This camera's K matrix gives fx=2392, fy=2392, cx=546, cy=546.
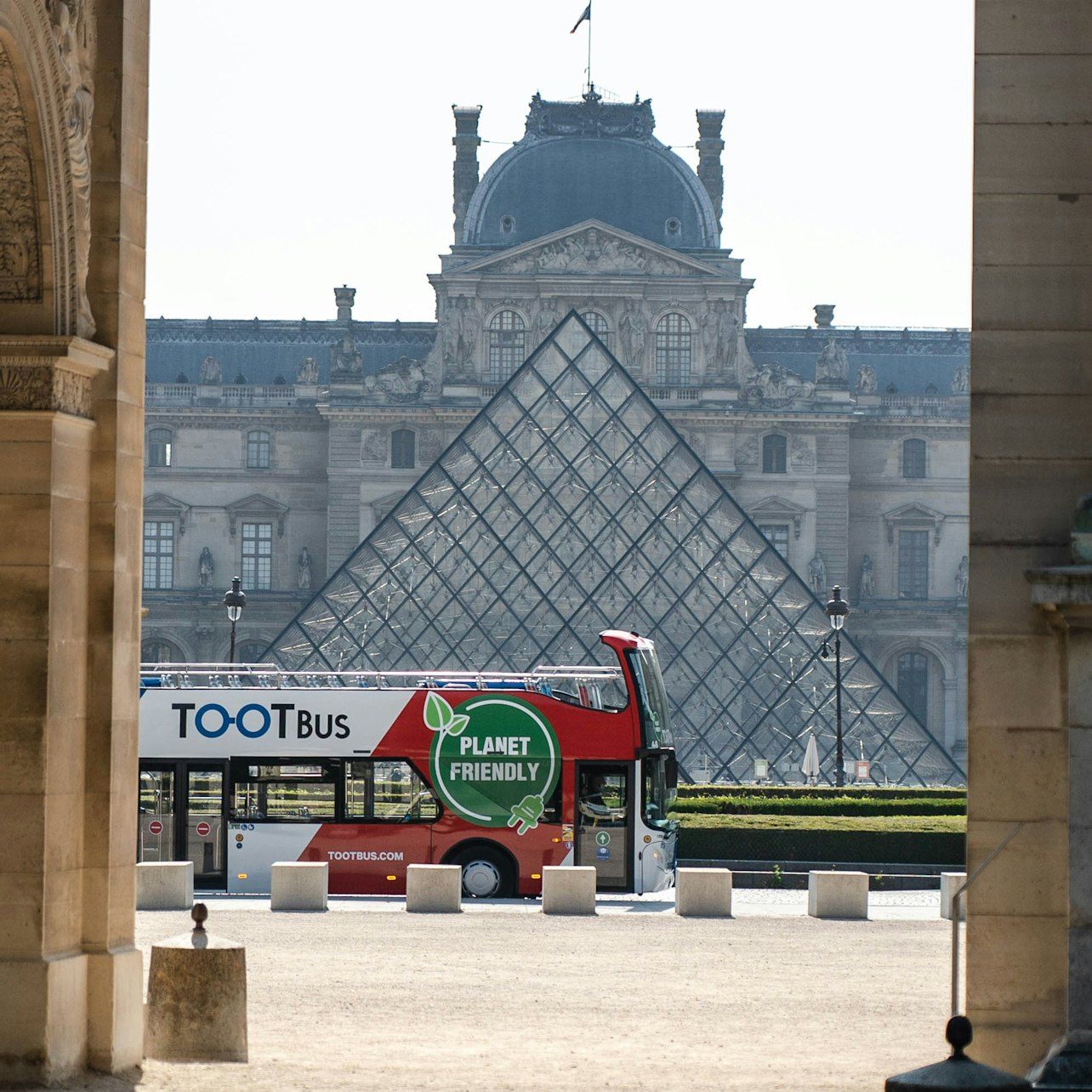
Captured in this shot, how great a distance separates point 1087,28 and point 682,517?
3949 centimetres

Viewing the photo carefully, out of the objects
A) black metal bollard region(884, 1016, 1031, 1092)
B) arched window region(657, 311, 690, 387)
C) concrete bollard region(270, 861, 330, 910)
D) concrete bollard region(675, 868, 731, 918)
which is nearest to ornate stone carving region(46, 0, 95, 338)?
black metal bollard region(884, 1016, 1031, 1092)

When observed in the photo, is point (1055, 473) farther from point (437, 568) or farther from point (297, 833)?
point (437, 568)

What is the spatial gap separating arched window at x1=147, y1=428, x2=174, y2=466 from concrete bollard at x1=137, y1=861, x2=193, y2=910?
4960 centimetres

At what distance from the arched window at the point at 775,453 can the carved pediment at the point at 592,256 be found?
16.2 ft

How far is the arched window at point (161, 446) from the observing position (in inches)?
2704

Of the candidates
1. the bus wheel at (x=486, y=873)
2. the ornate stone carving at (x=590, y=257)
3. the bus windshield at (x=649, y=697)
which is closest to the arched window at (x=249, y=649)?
the ornate stone carving at (x=590, y=257)

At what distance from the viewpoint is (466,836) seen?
73.6ft

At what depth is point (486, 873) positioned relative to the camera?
2262cm

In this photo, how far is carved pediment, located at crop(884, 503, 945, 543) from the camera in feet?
221

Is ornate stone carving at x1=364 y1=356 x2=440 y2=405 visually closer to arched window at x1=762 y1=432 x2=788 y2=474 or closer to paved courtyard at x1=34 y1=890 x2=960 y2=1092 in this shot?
arched window at x1=762 y1=432 x2=788 y2=474

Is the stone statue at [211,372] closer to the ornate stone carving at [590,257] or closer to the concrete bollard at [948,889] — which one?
the ornate stone carving at [590,257]

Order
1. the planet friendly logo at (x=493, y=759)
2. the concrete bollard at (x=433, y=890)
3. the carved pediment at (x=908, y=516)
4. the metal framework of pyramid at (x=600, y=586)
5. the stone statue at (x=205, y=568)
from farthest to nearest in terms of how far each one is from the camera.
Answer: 1. the stone statue at (x=205, y=568)
2. the carved pediment at (x=908, y=516)
3. the metal framework of pyramid at (x=600, y=586)
4. the planet friendly logo at (x=493, y=759)
5. the concrete bollard at (x=433, y=890)

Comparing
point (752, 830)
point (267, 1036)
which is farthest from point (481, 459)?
point (267, 1036)

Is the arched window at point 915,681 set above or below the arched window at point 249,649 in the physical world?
below
